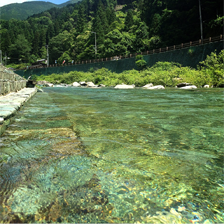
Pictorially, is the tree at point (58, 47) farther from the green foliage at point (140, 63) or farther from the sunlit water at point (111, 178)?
the sunlit water at point (111, 178)

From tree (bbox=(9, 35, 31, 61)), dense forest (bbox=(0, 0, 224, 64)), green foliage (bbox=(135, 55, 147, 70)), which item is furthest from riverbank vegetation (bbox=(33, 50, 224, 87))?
tree (bbox=(9, 35, 31, 61))

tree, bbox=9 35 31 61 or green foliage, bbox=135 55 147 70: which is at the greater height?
tree, bbox=9 35 31 61

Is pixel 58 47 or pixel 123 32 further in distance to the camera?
pixel 58 47

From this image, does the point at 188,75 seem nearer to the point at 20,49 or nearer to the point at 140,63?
the point at 140,63

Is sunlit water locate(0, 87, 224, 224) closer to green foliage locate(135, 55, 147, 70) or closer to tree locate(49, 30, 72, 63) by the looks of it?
green foliage locate(135, 55, 147, 70)

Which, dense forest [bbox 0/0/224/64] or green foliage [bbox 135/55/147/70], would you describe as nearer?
green foliage [bbox 135/55/147/70]

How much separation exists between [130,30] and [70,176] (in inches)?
2635

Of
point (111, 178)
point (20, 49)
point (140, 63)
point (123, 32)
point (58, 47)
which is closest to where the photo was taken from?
point (111, 178)

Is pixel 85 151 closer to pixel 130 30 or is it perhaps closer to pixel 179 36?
pixel 179 36

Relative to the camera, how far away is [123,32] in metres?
60.5

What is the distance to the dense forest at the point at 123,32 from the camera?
36594 mm

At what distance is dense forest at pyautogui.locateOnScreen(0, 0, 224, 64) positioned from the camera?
36594 mm

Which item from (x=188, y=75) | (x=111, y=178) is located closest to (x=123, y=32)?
(x=188, y=75)

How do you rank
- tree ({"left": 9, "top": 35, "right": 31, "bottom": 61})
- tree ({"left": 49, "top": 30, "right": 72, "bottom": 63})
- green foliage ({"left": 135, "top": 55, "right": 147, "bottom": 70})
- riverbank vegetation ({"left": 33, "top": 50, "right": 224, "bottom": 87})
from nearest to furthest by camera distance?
1. riverbank vegetation ({"left": 33, "top": 50, "right": 224, "bottom": 87})
2. green foliage ({"left": 135, "top": 55, "right": 147, "bottom": 70})
3. tree ({"left": 49, "top": 30, "right": 72, "bottom": 63})
4. tree ({"left": 9, "top": 35, "right": 31, "bottom": 61})
